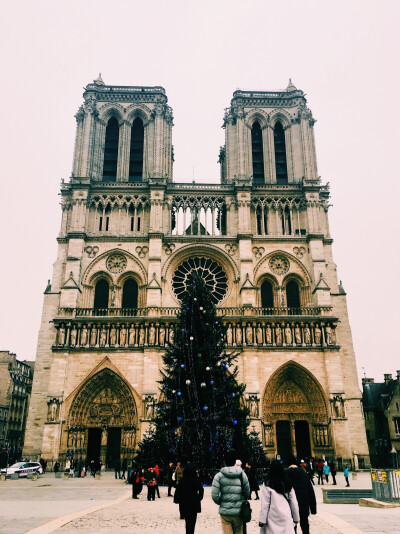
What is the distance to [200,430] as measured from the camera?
16.8 metres

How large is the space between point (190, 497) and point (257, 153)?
33.9 meters

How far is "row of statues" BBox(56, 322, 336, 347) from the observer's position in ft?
96.2

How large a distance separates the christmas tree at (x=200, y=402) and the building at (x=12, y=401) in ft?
105

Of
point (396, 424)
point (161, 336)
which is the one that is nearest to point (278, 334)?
point (161, 336)

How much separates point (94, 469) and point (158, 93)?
28887mm

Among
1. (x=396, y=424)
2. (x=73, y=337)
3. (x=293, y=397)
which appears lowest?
(x=396, y=424)

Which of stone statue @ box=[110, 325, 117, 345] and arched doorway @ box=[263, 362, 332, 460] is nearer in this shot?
arched doorway @ box=[263, 362, 332, 460]

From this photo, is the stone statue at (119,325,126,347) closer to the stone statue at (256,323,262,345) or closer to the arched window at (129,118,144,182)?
the stone statue at (256,323,262,345)

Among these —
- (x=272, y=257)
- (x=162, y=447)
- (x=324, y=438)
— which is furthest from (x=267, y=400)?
(x=162, y=447)

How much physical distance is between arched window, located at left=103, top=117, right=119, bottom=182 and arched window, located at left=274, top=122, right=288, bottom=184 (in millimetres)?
13199

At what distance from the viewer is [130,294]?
107 feet

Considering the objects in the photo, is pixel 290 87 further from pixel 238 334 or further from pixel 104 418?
pixel 104 418

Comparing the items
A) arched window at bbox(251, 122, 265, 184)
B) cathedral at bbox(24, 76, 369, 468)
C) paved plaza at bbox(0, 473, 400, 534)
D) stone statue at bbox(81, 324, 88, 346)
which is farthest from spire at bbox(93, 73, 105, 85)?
paved plaza at bbox(0, 473, 400, 534)

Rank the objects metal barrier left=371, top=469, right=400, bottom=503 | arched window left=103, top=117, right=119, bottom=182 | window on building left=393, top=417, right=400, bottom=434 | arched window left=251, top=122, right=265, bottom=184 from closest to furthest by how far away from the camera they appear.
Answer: metal barrier left=371, top=469, right=400, bottom=503 → arched window left=103, top=117, right=119, bottom=182 → arched window left=251, top=122, right=265, bottom=184 → window on building left=393, top=417, right=400, bottom=434
